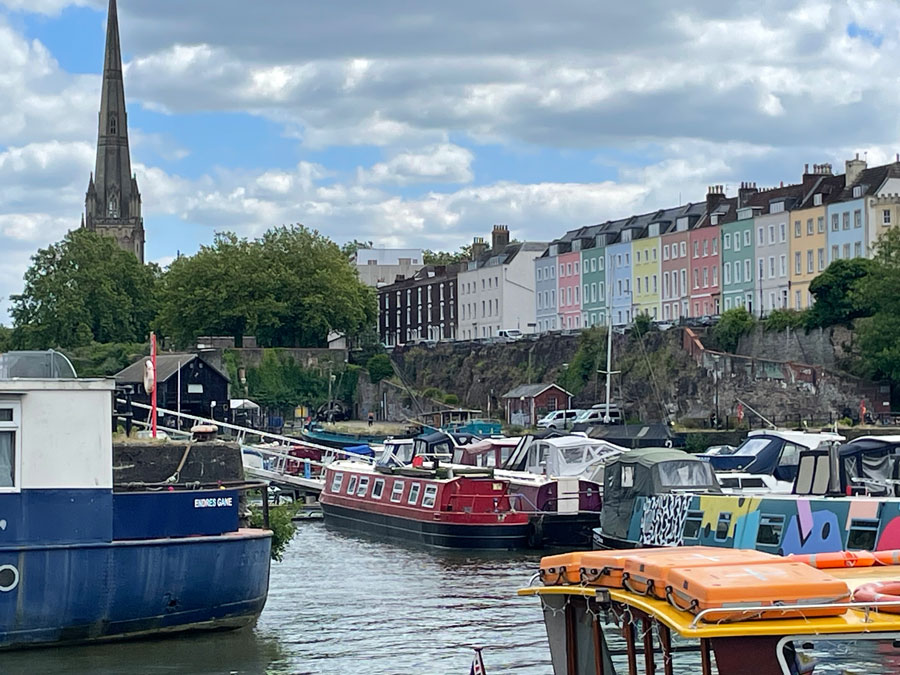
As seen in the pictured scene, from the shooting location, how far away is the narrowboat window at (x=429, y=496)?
3800 cm

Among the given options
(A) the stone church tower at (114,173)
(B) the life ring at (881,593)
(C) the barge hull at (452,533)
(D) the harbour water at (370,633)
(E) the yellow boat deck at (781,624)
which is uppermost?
(A) the stone church tower at (114,173)

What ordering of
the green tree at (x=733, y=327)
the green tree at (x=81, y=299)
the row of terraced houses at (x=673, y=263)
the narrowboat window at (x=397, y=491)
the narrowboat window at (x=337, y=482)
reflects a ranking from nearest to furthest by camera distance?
the narrowboat window at (x=397, y=491) < the narrowboat window at (x=337, y=482) < the green tree at (x=733, y=327) < the row of terraced houses at (x=673, y=263) < the green tree at (x=81, y=299)

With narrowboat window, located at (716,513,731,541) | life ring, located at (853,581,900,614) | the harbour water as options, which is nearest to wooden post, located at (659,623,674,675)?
the harbour water

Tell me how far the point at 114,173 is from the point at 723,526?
157m

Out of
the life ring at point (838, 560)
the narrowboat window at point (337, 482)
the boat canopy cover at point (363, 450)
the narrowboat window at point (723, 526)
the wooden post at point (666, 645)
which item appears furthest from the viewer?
the boat canopy cover at point (363, 450)

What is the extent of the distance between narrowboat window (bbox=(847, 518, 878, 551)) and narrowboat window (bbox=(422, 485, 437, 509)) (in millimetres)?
14840

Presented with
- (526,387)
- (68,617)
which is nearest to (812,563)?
(68,617)

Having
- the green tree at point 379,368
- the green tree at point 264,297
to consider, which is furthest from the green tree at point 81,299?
the green tree at point 379,368

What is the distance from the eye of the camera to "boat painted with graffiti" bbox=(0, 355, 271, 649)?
18875 millimetres

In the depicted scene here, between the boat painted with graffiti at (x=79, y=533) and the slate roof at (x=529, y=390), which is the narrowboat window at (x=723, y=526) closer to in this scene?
the boat painted with graffiti at (x=79, y=533)

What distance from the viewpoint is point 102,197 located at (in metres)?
177

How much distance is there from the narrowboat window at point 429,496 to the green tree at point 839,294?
4396cm

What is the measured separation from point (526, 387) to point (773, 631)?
89.4 meters

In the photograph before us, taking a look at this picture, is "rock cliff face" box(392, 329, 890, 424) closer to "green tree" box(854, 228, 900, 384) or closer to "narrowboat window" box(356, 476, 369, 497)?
"green tree" box(854, 228, 900, 384)
